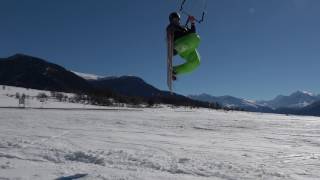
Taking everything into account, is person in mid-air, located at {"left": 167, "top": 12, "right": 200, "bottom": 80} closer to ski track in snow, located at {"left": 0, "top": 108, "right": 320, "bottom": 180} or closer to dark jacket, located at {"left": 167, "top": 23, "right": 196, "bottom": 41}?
dark jacket, located at {"left": 167, "top": 23, "right": 196, "bottom": 41}

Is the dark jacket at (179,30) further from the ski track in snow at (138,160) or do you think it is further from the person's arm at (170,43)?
the ski track in snow at (138,160)

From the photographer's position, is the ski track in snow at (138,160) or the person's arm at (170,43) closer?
the ski track in snow at (138,160)

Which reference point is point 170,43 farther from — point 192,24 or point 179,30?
point 192,24

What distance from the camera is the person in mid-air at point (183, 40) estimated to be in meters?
10.6

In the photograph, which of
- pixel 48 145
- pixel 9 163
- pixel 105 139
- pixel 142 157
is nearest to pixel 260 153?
pixel 142 157

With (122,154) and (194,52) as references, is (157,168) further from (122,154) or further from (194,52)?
(194,52)

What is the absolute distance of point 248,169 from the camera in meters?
11.0

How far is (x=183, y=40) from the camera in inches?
418

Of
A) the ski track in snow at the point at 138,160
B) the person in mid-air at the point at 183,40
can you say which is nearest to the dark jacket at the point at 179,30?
the person in mid-air at the point at 183,40

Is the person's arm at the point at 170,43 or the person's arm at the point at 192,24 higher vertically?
the person's arm at the point at 192,24

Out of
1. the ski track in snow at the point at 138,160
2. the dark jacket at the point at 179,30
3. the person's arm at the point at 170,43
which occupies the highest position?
the dark jacket at the point at 179,30

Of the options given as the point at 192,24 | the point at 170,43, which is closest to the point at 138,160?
the point at 170,43

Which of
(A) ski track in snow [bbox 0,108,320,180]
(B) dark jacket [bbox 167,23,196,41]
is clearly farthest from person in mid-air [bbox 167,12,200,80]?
(A) ski track in snow [bbox 0,108,320,180]

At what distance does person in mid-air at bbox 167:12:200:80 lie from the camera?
10625 mm
